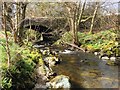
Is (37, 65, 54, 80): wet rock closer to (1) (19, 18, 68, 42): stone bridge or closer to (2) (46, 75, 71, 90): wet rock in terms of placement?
(2) (46, 75, 71, 90): wet rock

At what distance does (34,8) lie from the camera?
28.6 ft

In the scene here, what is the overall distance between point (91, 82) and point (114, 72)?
1.02 metres

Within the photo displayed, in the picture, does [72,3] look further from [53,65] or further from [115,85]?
[115,85]

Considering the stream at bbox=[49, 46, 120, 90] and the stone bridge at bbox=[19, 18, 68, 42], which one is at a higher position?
the stone bridge at bbox=[19, 18, 68, 42]

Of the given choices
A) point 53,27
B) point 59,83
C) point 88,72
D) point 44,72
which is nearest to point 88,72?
point 88,72

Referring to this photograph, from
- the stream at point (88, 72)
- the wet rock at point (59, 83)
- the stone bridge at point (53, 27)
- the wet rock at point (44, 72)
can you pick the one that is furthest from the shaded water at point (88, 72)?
the stone bridge at point (53, 27)

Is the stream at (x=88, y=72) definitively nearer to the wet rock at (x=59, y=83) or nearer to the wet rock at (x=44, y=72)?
the wet rock at (x=59, y=83)

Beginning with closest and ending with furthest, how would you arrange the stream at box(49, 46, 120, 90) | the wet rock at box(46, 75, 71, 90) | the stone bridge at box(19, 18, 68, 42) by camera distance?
the wet rock at box(46, 75, 71, 90)
the stream at box(49, 46, 120, 90)
the stone bridge at box(19, 18, 68, 42)

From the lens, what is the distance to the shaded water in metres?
4.60

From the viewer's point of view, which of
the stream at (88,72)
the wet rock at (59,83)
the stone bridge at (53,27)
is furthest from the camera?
the stone bridge at (53,27)

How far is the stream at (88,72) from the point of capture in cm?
460

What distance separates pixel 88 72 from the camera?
5.43 meters

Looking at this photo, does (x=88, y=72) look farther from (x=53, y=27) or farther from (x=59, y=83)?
(x=53, y=27)

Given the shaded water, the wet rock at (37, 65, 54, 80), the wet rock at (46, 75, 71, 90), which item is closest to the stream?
the shaded water
